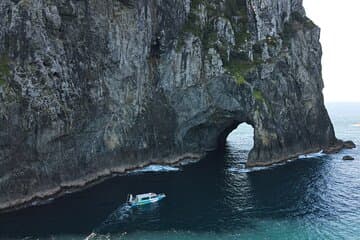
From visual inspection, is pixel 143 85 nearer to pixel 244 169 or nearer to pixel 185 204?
pixel 244 169

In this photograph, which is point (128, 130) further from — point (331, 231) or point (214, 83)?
point (331, 231)

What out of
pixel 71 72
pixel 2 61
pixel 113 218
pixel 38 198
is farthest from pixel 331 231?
pixel 2 61

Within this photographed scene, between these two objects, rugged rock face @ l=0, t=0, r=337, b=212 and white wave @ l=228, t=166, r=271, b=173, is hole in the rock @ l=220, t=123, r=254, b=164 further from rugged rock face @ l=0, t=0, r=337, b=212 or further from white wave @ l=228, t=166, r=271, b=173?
white wave @ l=228, t=166, r=271, b=173

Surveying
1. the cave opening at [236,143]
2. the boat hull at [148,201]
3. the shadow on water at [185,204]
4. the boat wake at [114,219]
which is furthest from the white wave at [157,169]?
the boat wake at [114,219]

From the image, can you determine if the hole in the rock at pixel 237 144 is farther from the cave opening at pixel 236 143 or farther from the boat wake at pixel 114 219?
the boat wake at pixel 114 219

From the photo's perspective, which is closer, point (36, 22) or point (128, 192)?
point (36, 22)

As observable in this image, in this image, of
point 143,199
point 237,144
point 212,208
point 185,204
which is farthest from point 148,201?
point 237,144
